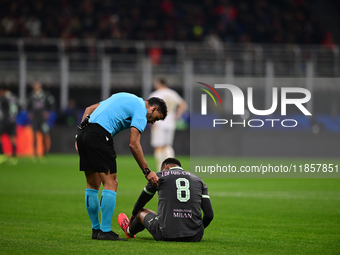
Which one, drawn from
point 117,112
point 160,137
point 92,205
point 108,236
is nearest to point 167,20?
point 160,137

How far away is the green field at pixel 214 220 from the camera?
5.19 m

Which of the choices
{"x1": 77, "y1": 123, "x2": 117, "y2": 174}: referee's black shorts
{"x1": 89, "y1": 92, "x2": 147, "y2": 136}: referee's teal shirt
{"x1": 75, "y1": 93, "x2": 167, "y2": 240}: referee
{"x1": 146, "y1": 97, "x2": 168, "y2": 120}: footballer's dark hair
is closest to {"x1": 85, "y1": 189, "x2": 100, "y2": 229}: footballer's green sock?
{"x1": 75, "y1": 93, "x2": 167, "y2": 240}: referee

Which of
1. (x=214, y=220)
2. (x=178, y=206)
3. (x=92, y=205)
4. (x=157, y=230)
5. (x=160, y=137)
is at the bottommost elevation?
(x=214, y=220)

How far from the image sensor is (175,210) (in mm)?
5230

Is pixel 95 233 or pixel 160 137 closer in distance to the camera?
pixel 95 233

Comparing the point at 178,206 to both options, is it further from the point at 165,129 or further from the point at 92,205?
the point at 165,129

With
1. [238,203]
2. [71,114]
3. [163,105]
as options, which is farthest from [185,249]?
[71,114]

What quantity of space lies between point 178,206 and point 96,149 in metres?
1.01

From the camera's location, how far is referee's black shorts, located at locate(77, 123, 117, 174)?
17.7 feet

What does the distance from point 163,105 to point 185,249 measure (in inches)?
57.4

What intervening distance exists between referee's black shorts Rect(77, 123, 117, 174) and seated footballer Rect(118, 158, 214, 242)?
1.63 ft

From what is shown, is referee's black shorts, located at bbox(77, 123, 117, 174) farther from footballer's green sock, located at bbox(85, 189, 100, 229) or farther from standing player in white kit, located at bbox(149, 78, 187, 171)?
standing player in white kit, located at bbox(149, 78, 187, 171)

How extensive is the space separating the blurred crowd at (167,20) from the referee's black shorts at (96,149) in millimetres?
20085

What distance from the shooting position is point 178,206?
523 centimetres
